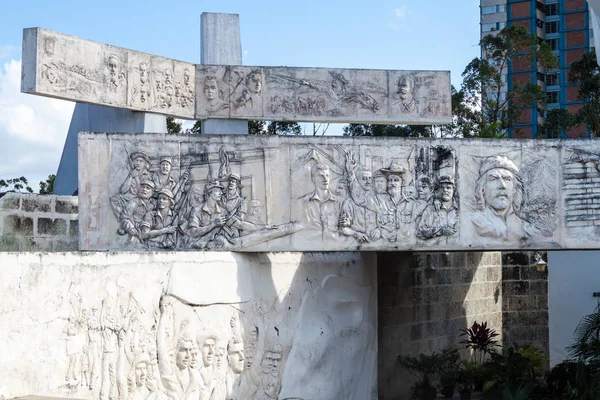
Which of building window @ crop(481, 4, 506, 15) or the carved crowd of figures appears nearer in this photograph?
the carved crowd of figures

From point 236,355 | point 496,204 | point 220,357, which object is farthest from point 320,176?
point 220,357

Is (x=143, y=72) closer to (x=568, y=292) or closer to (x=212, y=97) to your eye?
(x=212, y=97)

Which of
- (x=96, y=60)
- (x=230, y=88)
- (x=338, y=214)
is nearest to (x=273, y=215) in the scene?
(x=338, y=214)

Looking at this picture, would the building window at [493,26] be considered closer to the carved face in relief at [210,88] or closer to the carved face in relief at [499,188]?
the carved face in relief at [210,88]

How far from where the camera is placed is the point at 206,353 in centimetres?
805

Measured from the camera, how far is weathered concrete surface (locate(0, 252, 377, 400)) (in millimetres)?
6086

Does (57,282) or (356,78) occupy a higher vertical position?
(356,78)

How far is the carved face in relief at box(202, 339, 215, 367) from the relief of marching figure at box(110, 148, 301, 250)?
3.56 ft

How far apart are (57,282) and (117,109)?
21.0 ft

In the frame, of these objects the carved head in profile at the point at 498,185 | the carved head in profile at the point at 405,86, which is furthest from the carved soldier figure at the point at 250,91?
the carved head in profile at the point at 498,185

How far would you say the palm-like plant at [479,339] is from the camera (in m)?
14.1

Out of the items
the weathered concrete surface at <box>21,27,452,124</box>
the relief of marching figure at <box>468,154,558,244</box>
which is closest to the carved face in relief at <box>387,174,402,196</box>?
the relief of marching figure at <box>468,154,558,244</box>

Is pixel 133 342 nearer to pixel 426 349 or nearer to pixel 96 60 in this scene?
pixel 96 60

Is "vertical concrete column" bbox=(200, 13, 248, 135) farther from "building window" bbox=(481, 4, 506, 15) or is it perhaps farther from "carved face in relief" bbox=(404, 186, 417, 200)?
"building window" bbox=(481, 4, 506, 15)
